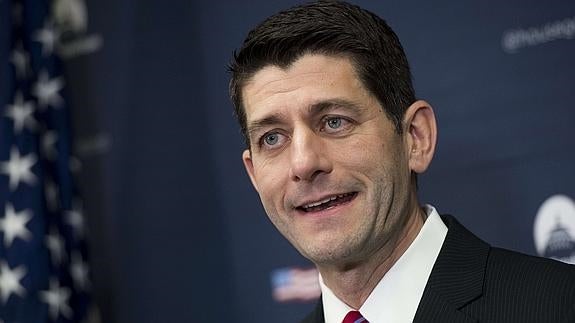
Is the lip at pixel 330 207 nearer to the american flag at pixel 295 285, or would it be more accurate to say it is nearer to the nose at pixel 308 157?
the nose at pixel 308 157

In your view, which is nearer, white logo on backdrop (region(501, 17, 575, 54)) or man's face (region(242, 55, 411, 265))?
man's face (region(242, 55, 411, 265))

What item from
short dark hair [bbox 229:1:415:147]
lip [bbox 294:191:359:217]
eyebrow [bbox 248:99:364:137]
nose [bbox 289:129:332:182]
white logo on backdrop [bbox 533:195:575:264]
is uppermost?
short dark hair [bbox 229:1:415:147]

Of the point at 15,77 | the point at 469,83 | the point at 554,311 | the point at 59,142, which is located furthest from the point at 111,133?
the point at 554,311

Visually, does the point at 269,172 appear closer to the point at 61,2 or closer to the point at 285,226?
the point at 285,226

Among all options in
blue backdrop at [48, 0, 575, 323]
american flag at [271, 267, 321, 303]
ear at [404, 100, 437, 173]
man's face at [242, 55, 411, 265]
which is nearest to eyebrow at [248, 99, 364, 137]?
man's face at [242, 55, 411, 265]

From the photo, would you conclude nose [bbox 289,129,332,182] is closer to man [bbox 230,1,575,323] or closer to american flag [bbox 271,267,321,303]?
man [bbox 230,1,575,323]

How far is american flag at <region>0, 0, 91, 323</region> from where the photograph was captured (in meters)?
3.68

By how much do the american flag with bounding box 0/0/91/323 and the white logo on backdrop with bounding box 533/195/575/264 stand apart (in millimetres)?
1997

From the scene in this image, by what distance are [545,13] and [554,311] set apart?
1.47 metres

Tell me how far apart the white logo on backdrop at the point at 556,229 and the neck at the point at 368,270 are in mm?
940

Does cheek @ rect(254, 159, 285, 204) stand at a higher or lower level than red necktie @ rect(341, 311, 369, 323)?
higher

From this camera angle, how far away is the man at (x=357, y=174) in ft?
6.89

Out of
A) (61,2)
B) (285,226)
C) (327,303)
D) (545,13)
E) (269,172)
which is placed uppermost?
(61,2)

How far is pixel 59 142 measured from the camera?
393 cm
